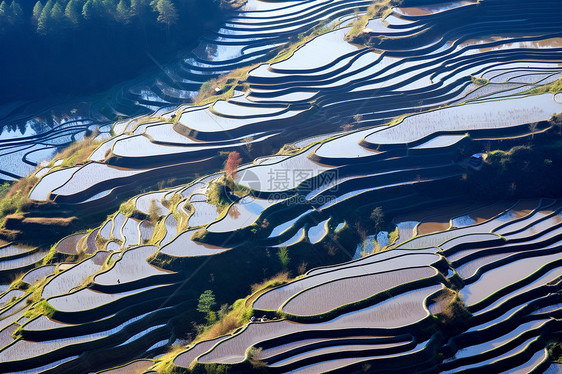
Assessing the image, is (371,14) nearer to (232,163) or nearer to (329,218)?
(232,163)

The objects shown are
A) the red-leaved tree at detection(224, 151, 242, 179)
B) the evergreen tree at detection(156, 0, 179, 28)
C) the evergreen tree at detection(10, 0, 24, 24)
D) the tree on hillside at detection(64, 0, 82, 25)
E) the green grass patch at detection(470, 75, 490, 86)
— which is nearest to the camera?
the red-leaved tree at detection(224, 151, 242, 179)

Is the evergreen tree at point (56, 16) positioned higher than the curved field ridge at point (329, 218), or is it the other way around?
the evergreen tree at point (56, 16)

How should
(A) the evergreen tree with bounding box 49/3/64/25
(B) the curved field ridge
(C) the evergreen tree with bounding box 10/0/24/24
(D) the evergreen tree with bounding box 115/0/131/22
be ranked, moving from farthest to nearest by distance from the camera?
(D) the evergreen tree with bounding box 115/0/131/22 < (C) the evergreen tree with bounding box 10/0/24/24 < (A) the evergreen tree with bounding box 49/3/64/25 < (B) the curved field ridge

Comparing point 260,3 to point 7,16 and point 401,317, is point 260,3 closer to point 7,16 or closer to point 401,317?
point 7,16

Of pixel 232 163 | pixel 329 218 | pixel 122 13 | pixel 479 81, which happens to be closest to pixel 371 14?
pixel 479 81

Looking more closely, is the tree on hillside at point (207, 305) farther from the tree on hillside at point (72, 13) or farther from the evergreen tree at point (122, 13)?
the tree on hillside at point (72, 13)

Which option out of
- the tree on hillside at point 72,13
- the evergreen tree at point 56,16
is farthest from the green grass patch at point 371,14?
the evergreen tree at point 56,16

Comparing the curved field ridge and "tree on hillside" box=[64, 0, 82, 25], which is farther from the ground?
"tree on hillside" box=[64, 0, 82, 25]

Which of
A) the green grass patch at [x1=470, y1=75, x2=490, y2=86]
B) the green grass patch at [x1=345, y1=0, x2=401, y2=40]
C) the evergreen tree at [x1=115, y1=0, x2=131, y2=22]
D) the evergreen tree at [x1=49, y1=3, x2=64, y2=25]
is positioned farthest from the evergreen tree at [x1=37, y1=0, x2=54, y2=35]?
the green grass patch at [x1=470, y1=75, x2=490, y2=86]

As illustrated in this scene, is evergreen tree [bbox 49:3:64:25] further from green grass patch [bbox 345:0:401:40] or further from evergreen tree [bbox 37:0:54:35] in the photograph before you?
green grass patch [bbox 345:0:401:40]
